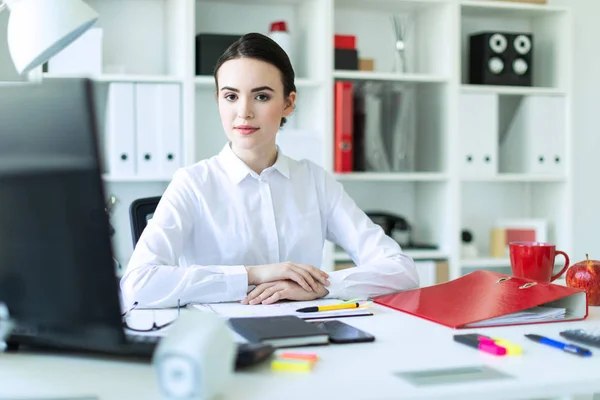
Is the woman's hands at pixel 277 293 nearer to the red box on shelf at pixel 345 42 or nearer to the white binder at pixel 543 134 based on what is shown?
the red box on shelf at pixel 345 42

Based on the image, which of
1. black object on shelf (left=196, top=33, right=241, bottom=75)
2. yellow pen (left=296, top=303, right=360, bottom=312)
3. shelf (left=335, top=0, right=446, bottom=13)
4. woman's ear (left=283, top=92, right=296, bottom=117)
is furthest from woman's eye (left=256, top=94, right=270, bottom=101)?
shelf (left=335, top=0, right=446, bottom=13)

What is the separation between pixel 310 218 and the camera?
205cm

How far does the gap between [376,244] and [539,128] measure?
1.76 meters

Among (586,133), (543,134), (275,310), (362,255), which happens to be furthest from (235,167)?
(586,133)

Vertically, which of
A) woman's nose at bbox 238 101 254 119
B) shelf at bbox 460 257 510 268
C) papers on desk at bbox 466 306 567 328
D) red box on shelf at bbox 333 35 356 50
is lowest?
shelf at bbox 460 257 510 268

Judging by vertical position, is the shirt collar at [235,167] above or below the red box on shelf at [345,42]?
below

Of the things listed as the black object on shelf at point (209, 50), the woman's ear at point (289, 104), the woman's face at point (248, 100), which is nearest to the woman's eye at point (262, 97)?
the woman's face at point (248, 100)

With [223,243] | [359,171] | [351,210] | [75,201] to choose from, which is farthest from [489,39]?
[75,201]

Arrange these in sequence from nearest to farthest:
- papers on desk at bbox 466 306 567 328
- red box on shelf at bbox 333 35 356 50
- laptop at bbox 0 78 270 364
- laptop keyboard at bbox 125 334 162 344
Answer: laptop at bbox 0 78 270 364 < laptop keyboard at bbox 125 334 162 344 < papers on desk at bbox 466 306 567 328 < red box on shelf at bbox 333 35 356 50

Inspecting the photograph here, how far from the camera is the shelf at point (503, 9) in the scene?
11.0 feet

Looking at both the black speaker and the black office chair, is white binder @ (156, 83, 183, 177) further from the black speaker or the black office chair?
the black speaker

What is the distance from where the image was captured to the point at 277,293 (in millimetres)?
1577

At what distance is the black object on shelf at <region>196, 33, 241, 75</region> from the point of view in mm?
2988

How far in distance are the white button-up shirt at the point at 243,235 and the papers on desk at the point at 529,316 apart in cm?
41
